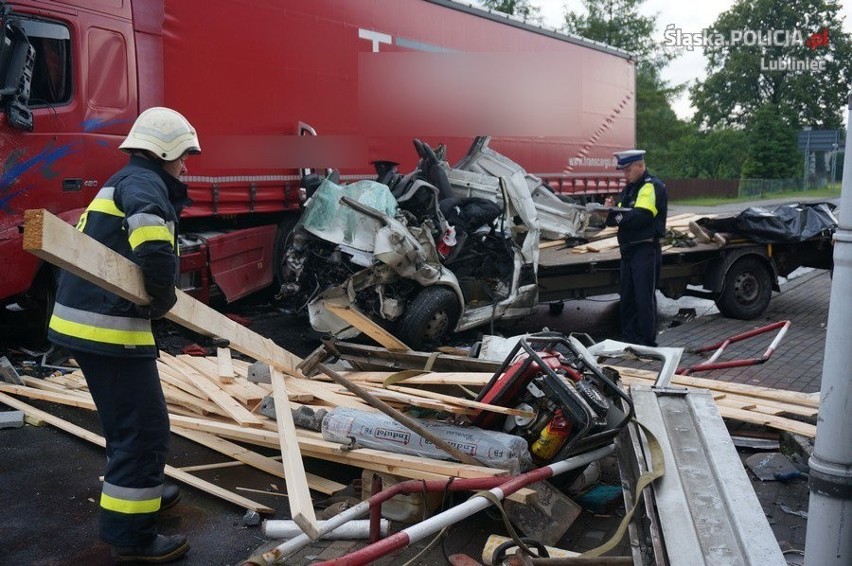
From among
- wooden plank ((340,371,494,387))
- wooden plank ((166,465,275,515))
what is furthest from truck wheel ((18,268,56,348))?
wooden plank ((340,371,494,387))

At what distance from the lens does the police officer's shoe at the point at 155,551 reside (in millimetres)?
3637

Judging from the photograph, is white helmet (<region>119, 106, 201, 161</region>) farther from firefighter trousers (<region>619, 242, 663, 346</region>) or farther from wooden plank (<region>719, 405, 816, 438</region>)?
firefighter trousers (<region>619, 242, 663, 346</region>)

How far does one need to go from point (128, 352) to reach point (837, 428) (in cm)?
285

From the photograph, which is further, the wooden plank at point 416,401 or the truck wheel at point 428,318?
the truck wheel at point 428,318

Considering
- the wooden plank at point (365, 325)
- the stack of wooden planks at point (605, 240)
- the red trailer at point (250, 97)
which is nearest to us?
the wooden plank at point (365, 325)

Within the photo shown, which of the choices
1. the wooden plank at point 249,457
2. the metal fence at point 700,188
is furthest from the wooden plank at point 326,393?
the metal fence at point 700,188

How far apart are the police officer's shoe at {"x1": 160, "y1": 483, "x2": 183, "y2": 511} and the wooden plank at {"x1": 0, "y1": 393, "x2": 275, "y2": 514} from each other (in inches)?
5.8

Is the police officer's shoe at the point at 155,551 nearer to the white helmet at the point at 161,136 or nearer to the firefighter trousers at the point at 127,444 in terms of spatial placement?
the firefighter trousers at the point at 127,444

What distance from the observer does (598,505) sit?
423 centimetres

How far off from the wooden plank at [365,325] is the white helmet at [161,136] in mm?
2926

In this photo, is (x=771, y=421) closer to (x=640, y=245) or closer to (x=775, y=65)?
(x=640, y=245)

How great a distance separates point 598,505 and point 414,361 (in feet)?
6.49

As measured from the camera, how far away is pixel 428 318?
7.28 m

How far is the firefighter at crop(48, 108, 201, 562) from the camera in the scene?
140 inches
